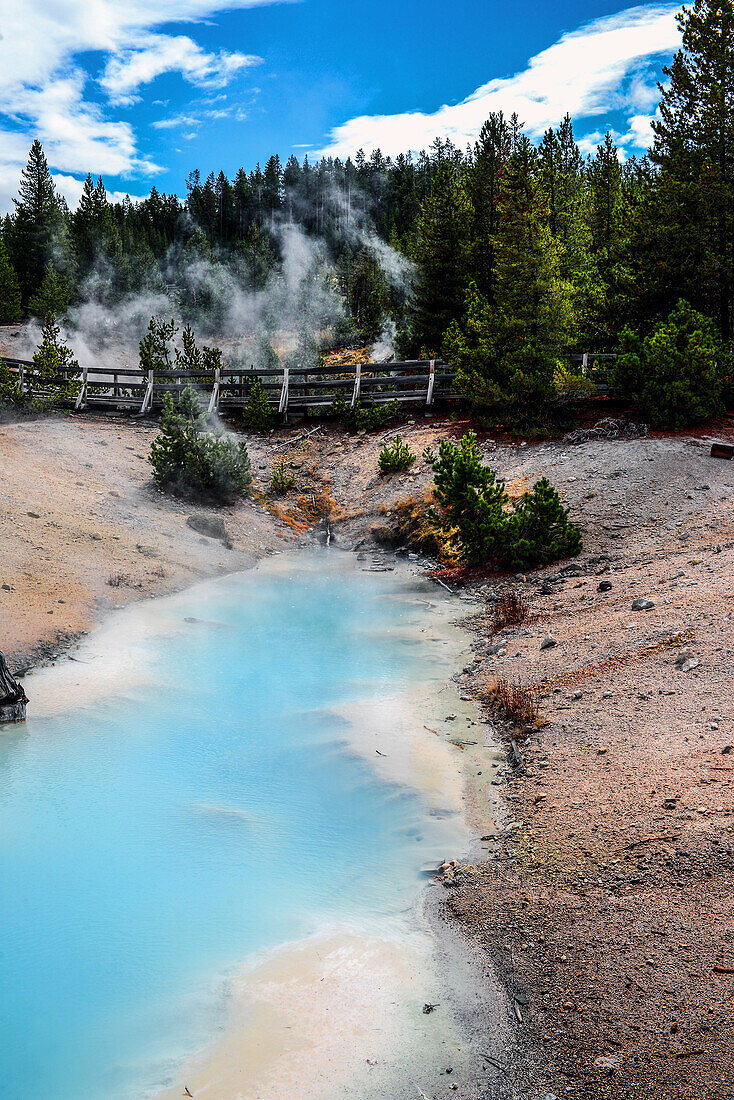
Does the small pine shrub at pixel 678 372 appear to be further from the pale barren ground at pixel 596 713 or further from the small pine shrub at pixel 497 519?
the small pine shrub at pixel 497 519

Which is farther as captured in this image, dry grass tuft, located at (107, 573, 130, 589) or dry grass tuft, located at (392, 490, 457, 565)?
dry grass tuft, located at (392, 490, 457, 565)

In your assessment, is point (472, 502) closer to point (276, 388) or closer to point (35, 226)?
point (276, 388)

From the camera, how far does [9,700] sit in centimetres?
944

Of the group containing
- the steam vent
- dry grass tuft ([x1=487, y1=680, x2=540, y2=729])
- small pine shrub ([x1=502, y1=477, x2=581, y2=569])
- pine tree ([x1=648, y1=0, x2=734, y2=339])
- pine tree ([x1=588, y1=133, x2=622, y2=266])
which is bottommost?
the steam vent

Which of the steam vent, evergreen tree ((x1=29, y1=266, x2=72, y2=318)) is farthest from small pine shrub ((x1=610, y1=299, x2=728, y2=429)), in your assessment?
evergreen tree ((x1=29, y1=266, x2=72, y2=318))

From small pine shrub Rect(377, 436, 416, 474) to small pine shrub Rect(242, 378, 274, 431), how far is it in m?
6.86

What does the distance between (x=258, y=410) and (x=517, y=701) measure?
19.8m

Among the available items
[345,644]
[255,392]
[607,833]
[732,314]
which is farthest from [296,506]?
[607,833]

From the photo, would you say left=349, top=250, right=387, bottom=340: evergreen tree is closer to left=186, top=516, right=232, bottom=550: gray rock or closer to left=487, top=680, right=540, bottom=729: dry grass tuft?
left=186, top=516, right=232, bottom=550: gray rock

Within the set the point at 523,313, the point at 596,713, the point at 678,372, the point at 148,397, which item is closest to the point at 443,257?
the point at 523,313

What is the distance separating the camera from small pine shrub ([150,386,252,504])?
19781 millimetres

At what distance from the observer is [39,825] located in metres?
7.42

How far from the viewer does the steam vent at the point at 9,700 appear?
9.38 meters

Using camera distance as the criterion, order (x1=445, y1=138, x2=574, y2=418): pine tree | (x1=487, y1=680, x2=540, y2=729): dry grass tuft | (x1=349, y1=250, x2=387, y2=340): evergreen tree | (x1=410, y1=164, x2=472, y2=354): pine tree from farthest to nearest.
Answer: (x1=349, y1=250, x2=387, y2=340): evergreen tree < (x1=410, y1=164, x2=472, y2=354): pine tree < (x1=445, y1=138, x2=574, y2=418): pine tree < (x1=487, y1=680, x2=540, y2=729): dry grass tuft
